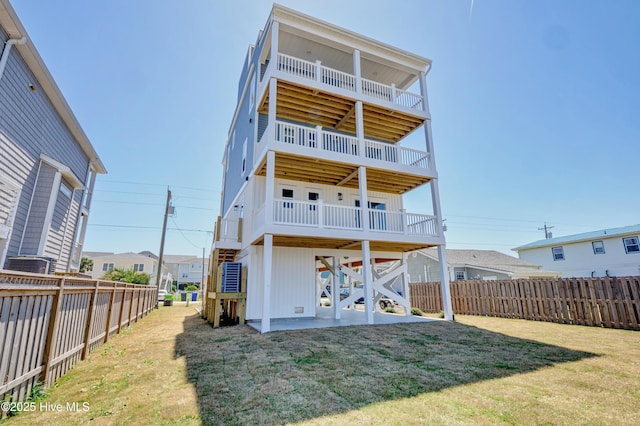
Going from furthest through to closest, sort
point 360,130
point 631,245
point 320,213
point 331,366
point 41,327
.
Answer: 1. point 631,245
2. point 360,130
3. point 320,213
4. point 331,366
5. point 41,327

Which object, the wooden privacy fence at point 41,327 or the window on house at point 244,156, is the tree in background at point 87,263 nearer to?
the window on house at point 244,156

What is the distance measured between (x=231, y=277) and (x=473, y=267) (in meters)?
21.4

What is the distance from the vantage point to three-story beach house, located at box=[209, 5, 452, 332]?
32.1 ft

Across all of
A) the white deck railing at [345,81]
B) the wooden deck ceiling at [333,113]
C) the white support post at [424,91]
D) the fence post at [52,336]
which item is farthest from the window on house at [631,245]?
the fence post at [52,336]

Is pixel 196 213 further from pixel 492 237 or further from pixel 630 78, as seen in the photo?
pixel 492 237

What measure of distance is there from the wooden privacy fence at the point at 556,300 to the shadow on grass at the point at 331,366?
424cm

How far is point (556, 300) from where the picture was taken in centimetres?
1002

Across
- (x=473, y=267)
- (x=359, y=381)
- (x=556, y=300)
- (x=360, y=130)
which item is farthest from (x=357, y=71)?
(x=473, y=267)

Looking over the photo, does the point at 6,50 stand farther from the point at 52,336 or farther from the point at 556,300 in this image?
the point at 556,300

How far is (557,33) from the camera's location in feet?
36.6

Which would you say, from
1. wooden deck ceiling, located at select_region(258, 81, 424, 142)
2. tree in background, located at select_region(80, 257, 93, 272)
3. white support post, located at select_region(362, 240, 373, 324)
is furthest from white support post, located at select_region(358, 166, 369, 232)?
tree in background, located at select_region(80, 257, 93, 272)

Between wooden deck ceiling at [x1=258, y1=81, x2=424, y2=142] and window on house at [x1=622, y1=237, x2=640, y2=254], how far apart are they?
69.1 feet

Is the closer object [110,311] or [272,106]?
[110,311]

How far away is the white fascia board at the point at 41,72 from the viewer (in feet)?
21.5
